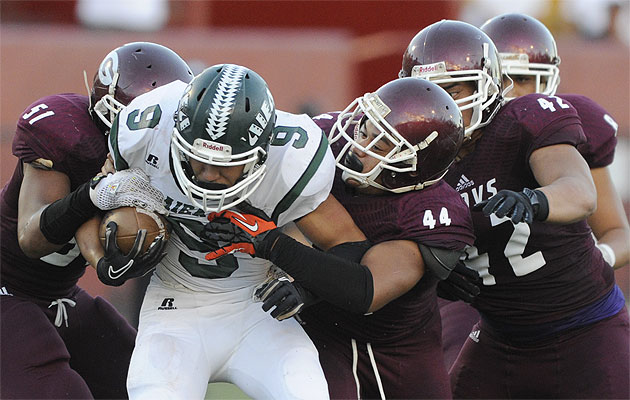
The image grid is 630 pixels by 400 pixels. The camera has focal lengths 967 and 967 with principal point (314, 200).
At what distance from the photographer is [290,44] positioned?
10.5m

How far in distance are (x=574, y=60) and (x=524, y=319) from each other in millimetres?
8711

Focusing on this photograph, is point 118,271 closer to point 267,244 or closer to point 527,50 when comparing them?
point 267,244

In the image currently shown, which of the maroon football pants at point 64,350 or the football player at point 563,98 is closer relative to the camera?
the maroon football pants at point 64,350

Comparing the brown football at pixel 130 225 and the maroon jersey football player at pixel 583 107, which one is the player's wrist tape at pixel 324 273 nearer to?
the brown football at pixel 130 225

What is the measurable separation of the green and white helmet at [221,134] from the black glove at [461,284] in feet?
2.88

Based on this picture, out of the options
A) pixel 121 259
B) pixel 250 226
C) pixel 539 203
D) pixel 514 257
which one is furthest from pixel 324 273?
pixel 514 257

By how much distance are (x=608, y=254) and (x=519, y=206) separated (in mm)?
1051

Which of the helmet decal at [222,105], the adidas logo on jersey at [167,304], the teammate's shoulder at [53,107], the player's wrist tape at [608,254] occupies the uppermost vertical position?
the helmet decal at [222,105]

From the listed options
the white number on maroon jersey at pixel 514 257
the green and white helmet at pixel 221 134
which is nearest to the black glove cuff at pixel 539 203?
the white number on maroon jersey at pixel 514 257

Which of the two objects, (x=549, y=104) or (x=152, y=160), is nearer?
(x=152, y=160)

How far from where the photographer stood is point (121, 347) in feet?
12.2

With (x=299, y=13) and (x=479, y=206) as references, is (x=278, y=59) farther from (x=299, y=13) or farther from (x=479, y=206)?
(x=479, y=206)

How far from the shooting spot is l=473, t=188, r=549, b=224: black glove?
296cm

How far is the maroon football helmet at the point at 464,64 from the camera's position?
136 inches
